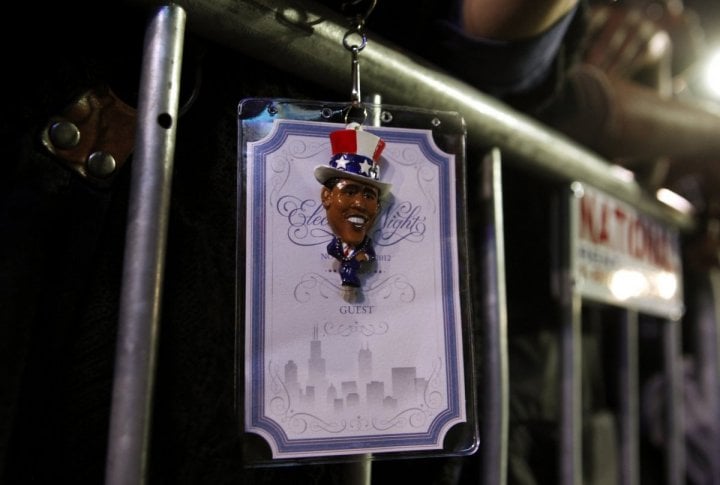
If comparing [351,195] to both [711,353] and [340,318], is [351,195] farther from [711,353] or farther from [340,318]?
[711,353]

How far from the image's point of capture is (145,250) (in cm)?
41

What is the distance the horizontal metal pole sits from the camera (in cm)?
47

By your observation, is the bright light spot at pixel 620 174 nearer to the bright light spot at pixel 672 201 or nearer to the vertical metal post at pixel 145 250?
the bright light spot at pixel 672 201

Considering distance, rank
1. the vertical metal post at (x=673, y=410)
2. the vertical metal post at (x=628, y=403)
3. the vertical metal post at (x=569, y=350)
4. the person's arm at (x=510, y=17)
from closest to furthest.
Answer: the person's arm at (x=510, y=17), the vertical metal post at (x=569, y=350), the vertical metal post at (x=628, y=403), the vertical metal post at (x=673, y=410)

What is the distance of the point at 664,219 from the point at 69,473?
114 centimetres

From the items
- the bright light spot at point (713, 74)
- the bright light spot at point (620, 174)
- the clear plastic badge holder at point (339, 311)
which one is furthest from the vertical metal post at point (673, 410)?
the clear plastic badge holder at point (339, 311)

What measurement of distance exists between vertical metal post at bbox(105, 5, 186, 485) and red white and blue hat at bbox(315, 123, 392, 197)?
12 centimetres

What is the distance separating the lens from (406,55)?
0.60 m

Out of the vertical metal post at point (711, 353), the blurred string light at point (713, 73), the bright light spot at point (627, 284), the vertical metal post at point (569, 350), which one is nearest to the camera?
the vertical metal post at point (569, 350)

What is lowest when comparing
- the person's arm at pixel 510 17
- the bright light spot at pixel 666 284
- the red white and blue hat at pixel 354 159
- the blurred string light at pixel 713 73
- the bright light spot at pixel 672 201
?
the red white and blue hat at pixel 354 159

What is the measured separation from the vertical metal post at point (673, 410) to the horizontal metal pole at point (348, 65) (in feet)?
2.14

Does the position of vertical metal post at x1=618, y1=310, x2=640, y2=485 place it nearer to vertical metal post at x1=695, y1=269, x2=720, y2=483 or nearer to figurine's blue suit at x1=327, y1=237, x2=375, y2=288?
vertical metal post at x1=695, y1=269, x2=720, y2=483

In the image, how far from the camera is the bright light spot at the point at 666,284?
113 centimetres

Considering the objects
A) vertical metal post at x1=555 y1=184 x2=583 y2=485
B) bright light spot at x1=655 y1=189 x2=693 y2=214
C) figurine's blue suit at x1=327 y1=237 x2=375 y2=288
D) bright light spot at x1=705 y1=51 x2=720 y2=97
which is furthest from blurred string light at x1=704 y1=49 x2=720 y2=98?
figurine's blue suit at x1=327 y1=237 x2=375 y2=288
